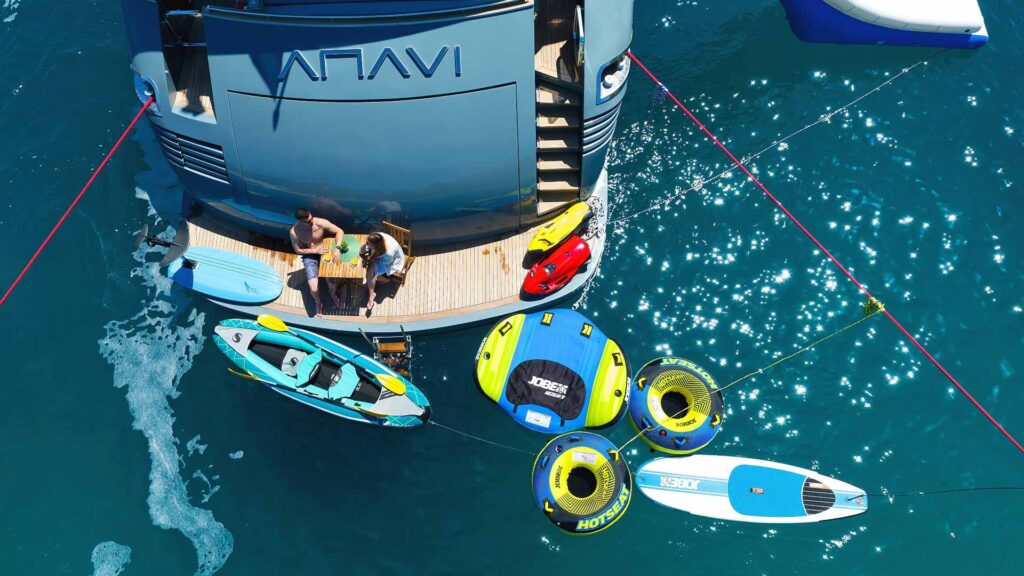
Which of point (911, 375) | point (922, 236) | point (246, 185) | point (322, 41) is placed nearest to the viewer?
point (322, 41)

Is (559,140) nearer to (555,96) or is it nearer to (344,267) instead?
(555,96)

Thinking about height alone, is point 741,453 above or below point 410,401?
below

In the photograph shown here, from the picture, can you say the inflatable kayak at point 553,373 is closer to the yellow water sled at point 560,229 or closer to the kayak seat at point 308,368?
the yellow water sled at point 560,229

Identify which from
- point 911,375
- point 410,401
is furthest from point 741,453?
point 410,401

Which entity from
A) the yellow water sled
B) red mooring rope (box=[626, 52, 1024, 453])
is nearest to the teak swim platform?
the yellow water sled

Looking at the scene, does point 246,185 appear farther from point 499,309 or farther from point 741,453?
point 741,453

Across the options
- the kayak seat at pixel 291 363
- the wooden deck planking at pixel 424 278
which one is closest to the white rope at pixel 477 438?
the wooden deck planking at pixel 424 278

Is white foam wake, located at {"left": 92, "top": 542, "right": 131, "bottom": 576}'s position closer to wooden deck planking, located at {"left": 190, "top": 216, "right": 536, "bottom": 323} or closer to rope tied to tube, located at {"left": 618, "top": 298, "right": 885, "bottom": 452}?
wooden deck planking, located at {"left": 190, "top": 216, "right": 536, "bottom": 323}
